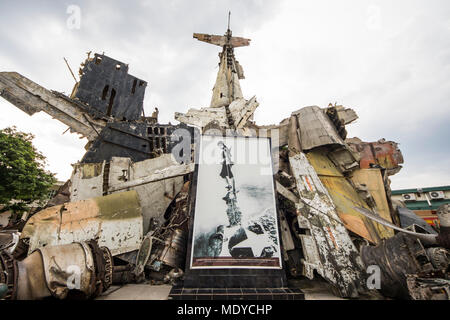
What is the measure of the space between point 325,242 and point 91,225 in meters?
6.36

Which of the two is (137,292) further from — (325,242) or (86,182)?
(325,242)

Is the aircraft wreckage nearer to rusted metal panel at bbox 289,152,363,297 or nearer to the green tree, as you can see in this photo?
rusted metal panel at bbox 289,152,363,297

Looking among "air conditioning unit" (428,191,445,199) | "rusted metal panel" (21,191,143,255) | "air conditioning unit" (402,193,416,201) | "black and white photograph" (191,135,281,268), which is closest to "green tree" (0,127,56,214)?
"rusted metal panel" (21,191,143,255)

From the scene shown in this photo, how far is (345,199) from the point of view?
646 cm

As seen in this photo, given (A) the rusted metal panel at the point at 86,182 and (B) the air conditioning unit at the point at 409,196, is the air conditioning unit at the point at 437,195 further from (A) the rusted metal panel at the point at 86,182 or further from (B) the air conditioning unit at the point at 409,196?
(A) the rusted metal panel at the point at 86,182

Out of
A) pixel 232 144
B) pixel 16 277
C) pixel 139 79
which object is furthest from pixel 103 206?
pixel 139 79

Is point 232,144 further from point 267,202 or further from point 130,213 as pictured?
point 130,213

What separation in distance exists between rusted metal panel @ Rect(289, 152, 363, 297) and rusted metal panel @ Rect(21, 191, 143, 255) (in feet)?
15.6

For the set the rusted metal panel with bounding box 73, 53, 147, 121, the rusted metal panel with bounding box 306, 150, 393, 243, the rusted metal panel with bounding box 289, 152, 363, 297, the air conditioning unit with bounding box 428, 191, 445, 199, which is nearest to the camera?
the rusted metal panel with bounding box 289, 152, 363, 297

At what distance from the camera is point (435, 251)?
3.11 meters

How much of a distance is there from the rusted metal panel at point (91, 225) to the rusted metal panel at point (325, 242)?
15.6 ft

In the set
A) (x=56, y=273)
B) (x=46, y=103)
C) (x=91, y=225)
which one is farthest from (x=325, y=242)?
(x=46, y=103)

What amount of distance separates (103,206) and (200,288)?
3659 millimetres

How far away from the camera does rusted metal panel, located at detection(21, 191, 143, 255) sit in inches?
186
